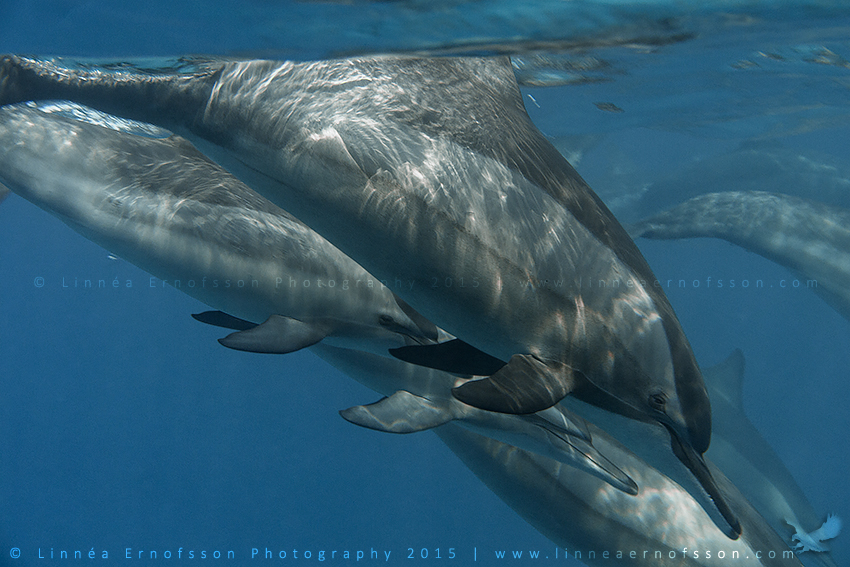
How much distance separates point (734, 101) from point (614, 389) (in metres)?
13.4

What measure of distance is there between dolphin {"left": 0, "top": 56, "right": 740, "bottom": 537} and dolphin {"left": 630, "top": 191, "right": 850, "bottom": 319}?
8.08m

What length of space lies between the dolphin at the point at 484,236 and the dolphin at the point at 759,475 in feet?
20.4

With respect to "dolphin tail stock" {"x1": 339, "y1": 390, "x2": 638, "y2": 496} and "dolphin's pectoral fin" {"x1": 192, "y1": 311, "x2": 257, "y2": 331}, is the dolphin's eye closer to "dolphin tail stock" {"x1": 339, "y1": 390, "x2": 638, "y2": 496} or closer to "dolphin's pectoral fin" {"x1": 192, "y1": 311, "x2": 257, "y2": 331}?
"dolphin tail stock" {"x1": 339, "y1": 390, "x2": 638, "y2": 496}

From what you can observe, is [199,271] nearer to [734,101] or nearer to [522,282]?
[522,282]

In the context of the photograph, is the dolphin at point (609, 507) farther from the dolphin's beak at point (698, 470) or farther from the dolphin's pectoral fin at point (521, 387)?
the dolphin's pectoral fin at point (521, 387)

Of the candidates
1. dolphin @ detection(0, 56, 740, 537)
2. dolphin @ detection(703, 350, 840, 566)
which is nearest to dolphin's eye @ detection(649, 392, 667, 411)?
dolphin @ detection(0, 56, 740, 537)

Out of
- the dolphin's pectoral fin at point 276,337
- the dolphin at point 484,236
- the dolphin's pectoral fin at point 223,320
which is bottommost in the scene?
the dolphin's pectoral fin at point 223,320

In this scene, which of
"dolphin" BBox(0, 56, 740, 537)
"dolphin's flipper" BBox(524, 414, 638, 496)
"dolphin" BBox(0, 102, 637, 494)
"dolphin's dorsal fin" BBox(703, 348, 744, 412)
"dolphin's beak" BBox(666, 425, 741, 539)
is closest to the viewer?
"dolphin" BBox(0, 56, 740, 537)

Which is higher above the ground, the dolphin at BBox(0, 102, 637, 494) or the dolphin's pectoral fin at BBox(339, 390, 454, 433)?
the dolphin at BBox(0, 102, 637, 494)

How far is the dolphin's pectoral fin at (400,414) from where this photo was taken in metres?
4.32

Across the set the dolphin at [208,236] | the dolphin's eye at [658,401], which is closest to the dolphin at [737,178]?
the dolphin at [208,236]

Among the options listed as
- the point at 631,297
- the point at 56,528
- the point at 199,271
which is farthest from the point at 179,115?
the point at 56,528

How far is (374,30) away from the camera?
4.61 metres

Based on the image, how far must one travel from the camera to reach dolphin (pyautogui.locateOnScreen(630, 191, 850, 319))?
30.5ft
